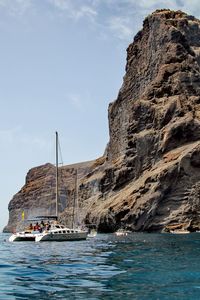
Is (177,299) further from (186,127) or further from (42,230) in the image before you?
(186,127)

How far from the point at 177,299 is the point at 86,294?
374cm

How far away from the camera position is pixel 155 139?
137000 millimetres

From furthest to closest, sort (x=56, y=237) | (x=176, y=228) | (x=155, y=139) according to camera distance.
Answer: (x=155, y=139), (x=176, y=228), (x=56, y=237)

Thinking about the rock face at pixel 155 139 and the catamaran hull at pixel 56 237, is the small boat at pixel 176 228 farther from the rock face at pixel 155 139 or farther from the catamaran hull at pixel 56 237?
the catamaran hull at pixel 56 237

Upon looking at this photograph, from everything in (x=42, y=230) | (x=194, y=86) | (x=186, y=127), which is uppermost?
(x=194, y=86)

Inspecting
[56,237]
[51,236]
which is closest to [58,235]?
[56,237]

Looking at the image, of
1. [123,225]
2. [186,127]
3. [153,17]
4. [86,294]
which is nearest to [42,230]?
[123,225]

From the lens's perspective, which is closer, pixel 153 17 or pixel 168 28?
pixel 168 28

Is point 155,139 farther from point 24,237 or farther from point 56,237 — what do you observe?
point 56,237

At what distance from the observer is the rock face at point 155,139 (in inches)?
4710

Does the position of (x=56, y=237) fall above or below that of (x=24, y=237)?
below

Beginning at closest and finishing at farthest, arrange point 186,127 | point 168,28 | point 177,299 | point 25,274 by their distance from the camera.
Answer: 1. point 177,299
2. point 25,274
3. point 186,127
4. point 168,28

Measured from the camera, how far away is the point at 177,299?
63.0ft

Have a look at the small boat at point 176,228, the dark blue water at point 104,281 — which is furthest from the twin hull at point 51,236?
the dark blue water at point 104,281
